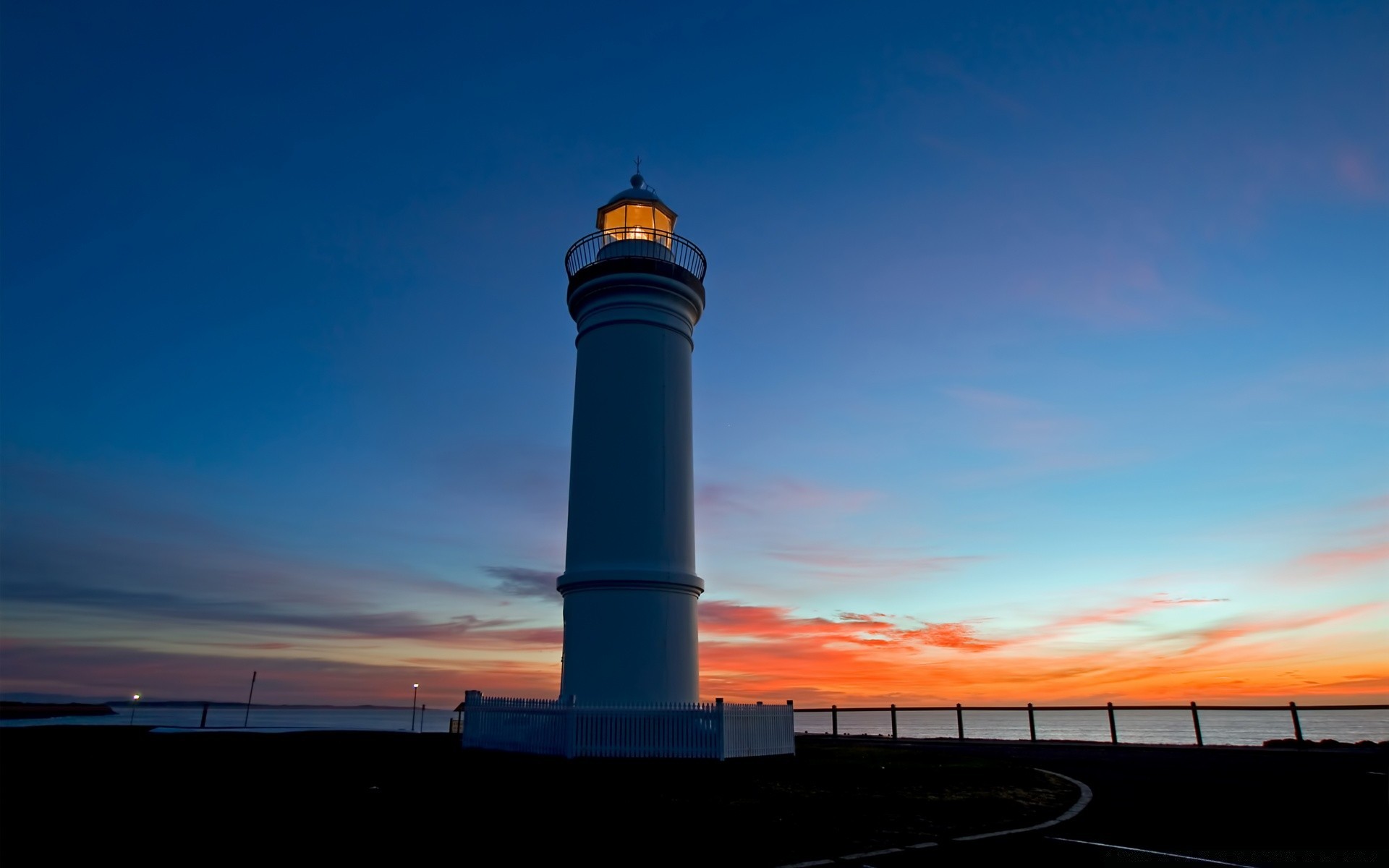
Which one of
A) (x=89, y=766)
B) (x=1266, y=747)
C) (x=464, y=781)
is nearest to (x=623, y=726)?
(x=464, y=781)

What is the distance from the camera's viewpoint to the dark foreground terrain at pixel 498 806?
719 centimetres

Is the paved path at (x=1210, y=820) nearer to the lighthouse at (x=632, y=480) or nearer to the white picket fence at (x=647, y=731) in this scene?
the white picket fence at (x=647, y=731)

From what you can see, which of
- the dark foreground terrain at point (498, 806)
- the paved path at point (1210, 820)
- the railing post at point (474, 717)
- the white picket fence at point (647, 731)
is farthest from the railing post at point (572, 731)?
the paved path at point (1210, 820)

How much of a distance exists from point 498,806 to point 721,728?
6.63 m

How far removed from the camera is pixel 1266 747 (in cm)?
2002

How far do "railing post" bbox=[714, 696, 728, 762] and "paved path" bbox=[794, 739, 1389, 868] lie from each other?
247 inches

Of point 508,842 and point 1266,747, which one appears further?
point 1266,747

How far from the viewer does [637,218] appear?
2102 cm

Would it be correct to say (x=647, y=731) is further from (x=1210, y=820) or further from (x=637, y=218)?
(x=637, y=218)

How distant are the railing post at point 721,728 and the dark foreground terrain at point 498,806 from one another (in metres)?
0.28

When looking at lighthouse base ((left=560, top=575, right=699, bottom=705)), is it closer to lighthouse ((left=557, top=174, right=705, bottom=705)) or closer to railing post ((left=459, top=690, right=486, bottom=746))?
lighthouse ((left=557, top=174, right=705, bottom=705))

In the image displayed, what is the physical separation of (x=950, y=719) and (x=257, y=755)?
149424mm

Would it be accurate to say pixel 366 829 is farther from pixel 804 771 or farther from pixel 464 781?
pixel 804 771

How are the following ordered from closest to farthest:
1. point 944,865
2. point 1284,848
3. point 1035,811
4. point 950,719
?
point 944,865
point 1284,848
point 1035,811
point 950,719
